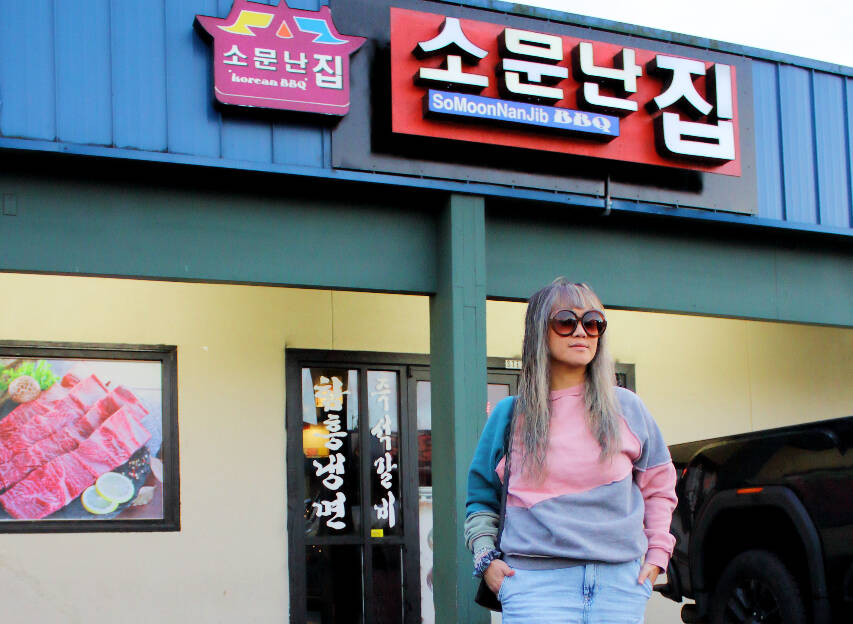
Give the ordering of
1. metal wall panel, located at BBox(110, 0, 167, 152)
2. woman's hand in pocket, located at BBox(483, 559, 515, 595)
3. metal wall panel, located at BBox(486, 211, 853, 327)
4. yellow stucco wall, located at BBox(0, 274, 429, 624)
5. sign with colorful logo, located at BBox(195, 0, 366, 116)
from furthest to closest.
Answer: yellow stucco wall, located at BBox(0, 274, 429, 624) → metal wall panel, located at BBox(486, 211, 853, 327) → sign with colorful logo, located at BBox(195, 0, 366, 116) → metal wall panel, located at BBox(110, 0, 167, 152) → woman's hand in pocket, located at BBox(483, 559, 515, 595)

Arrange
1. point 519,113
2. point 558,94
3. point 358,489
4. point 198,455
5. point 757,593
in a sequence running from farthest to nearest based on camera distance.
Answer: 1. point 358,489
2. point 198,455
3. point 558,94
4. point 519,113
5. point 757,593

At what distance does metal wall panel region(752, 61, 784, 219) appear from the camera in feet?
25.8

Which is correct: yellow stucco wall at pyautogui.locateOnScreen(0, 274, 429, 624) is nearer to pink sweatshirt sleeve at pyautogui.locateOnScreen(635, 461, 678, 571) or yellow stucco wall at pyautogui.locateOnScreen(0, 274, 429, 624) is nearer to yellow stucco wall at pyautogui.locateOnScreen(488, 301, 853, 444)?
yellow stucco wall at pyautogui.locateOnScreen(488, 301, 853, 444)

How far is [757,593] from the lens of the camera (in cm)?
536

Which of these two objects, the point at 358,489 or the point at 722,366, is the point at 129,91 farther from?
the point at 722,366

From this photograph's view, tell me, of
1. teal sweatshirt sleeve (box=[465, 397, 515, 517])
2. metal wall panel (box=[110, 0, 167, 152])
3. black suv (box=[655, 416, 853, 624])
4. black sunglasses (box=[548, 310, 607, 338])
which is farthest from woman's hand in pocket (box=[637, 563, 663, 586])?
metal wall panel (box=[110, 0, 167, 152])

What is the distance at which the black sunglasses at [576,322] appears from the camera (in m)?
2.90

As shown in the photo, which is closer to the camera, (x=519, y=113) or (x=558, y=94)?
(x=519, y=113)

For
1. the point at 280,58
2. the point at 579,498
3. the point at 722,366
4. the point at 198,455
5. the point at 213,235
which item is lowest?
the point at 198,455

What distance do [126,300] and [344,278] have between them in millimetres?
2473

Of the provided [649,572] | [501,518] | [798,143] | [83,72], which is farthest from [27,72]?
[798,143]

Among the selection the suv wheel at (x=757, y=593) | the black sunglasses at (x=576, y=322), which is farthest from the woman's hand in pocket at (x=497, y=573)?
the suv wheel at (x=757, y=593)

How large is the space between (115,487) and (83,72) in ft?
11.2

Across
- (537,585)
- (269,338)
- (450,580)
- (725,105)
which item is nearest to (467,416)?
(450,580)
